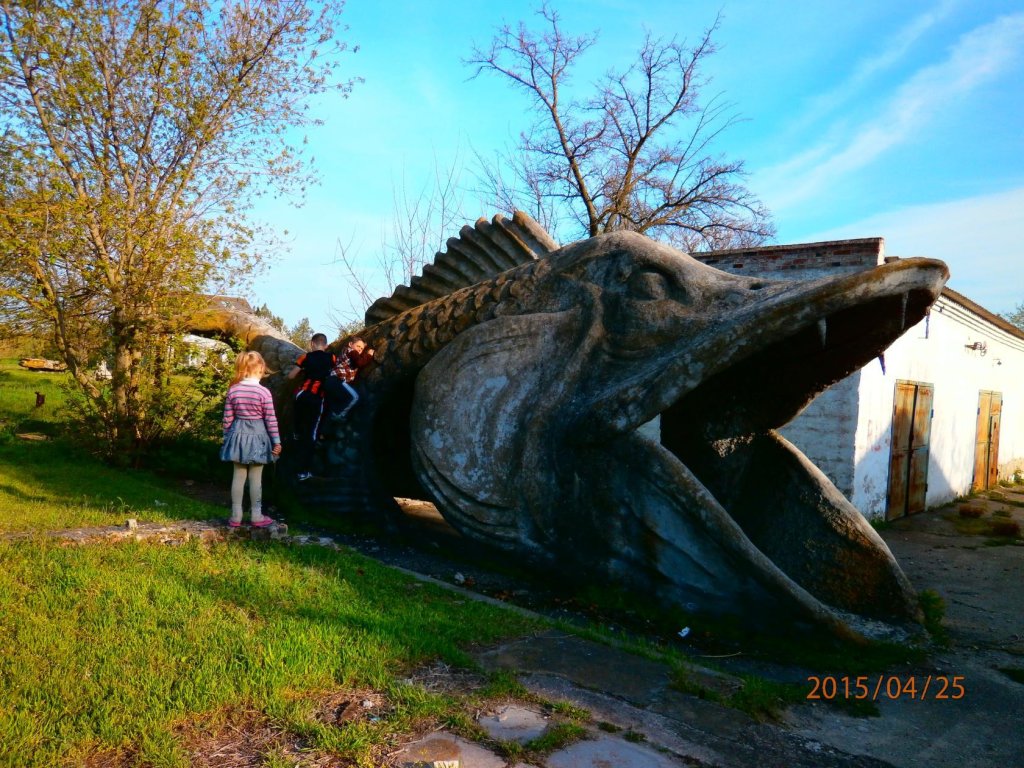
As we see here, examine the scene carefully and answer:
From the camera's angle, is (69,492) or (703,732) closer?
(703,732)

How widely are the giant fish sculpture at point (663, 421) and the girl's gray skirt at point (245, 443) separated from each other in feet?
3.79

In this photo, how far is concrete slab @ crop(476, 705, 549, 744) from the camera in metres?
2.63

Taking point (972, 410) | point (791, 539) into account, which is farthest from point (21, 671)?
point (972, 410)

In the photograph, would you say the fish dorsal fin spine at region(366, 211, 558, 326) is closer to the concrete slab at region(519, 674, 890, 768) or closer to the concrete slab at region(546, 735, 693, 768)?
the concrete slab at region(519, 674, 890, 768)

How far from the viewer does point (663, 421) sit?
572cm

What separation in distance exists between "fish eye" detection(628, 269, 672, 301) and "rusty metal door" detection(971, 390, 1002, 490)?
1222 cm

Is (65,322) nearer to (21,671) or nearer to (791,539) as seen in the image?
(21,671)

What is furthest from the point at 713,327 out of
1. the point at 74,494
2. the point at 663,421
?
the point at 74,494

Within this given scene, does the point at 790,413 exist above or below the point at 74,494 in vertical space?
above

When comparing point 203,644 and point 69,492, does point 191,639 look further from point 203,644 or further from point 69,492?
point 69,492

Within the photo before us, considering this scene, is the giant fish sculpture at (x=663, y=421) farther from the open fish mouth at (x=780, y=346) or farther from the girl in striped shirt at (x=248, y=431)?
the girl in striped shirt at (x=248, y=431)

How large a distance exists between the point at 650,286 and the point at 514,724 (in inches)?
119

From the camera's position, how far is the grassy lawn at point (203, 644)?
2.43 meters

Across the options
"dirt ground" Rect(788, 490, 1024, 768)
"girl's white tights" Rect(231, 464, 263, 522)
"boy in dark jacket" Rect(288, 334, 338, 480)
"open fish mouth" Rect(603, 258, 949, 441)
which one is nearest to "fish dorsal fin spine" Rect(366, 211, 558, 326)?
"boy in dark jacket" Rect(288, 334, 338, 480)
